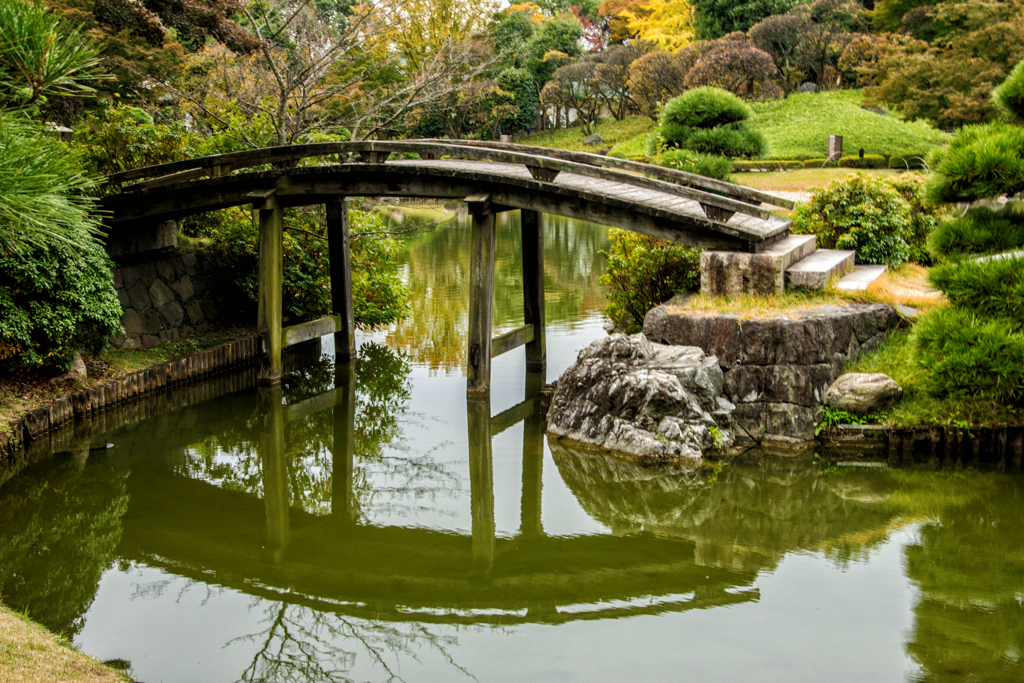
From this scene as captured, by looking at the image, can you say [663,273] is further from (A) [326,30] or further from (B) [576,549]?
(A) [326,30]

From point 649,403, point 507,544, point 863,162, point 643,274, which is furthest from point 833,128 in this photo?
point 507,544

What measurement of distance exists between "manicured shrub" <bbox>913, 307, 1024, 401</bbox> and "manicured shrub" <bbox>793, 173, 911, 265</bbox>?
3149 mm

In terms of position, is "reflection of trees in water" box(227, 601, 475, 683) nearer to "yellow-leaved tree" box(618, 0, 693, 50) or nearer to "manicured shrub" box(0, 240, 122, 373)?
"manicured shrub" box(0, 240, 122, 373)

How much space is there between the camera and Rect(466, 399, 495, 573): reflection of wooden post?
272 inches

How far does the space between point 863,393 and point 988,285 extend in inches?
57.8

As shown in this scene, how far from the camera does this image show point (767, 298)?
931 cm

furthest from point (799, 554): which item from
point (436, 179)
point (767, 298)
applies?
point (436, 179)

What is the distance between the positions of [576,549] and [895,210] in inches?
279

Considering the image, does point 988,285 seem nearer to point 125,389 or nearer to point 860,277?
point 860,277

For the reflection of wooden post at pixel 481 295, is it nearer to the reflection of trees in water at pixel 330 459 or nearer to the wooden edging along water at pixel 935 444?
the reflection of trees in water at pixel 330 459

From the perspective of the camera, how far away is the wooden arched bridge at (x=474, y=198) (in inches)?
379

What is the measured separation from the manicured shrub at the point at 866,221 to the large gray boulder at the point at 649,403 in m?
3.72

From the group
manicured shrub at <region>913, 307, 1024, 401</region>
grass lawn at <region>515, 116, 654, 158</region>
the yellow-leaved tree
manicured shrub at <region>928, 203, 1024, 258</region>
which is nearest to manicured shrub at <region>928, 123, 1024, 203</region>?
manicured shrub at <region>928, 203, 1024, 258</region>

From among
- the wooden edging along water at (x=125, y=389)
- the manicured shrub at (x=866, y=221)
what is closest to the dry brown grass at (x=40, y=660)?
the wooden edging along water at (x=125, y=389)
